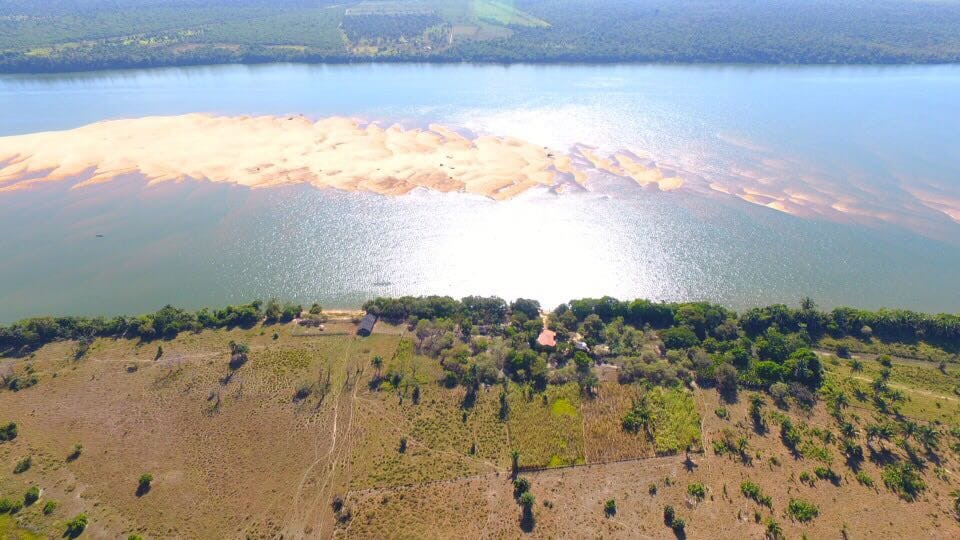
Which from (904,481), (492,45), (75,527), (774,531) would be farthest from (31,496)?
(492,45)

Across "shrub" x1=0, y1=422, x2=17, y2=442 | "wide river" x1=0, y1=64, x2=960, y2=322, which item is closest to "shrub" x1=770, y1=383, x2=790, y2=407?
"wide river" x1=0, y1=64, x2=960, y2=322

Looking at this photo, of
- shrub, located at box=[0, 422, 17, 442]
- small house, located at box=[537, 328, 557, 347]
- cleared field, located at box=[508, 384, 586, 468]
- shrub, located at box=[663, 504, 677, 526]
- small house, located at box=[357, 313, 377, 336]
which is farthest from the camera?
small house, located at box=[357, 313, 377, 336]

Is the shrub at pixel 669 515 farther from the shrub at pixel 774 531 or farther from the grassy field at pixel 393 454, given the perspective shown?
the shrub at pixel 774 531

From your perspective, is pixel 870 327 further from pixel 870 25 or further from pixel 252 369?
pixel 870 25

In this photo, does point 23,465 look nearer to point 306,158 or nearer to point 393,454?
point 393,454

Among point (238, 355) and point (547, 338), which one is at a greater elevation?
point (547, 338)

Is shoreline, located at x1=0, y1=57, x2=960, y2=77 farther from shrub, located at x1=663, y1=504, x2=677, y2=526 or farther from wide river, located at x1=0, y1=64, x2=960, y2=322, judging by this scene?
shrub, located at x1=663, y1=504, x2=677, y2=526

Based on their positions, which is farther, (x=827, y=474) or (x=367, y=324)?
(x=367, y=324)
